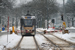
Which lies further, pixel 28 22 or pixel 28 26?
pixel 28 22

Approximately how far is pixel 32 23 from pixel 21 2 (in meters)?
55.4

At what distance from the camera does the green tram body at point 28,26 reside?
80.6 ft

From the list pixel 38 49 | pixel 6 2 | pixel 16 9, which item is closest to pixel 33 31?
pixel 38 49

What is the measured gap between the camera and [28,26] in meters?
24.7

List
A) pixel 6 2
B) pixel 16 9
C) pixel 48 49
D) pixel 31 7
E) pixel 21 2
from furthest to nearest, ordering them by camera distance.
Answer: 1. pixel 21 2
2. pixel 16 9
3. pixel 31 7
4. pixel 6 2
5. pixel 48 49

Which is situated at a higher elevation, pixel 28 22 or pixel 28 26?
pixel 28 22

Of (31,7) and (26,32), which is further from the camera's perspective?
(31,7)

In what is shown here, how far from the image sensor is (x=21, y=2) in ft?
260

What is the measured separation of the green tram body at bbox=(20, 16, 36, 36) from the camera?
24.6 meters

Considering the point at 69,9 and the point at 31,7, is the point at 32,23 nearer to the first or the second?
the point at 31,7

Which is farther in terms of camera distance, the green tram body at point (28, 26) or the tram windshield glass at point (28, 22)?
the tram windshield glass at point (28, 22)

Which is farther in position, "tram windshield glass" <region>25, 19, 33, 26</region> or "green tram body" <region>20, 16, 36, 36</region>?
"tram windshield glass" <region>25, 19, 33, 26</region>

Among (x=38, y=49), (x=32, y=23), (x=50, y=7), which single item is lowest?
(x=38, y=49)


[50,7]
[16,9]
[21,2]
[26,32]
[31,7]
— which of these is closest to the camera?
[26,32]
